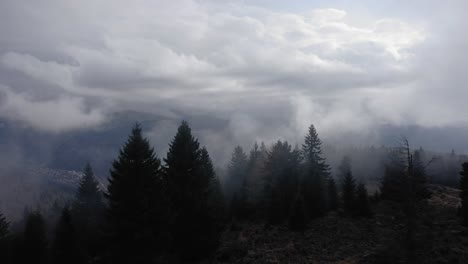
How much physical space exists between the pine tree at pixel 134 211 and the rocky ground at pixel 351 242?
317 inches

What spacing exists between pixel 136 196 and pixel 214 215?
832 cm

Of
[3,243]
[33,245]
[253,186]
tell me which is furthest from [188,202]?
[3,243]

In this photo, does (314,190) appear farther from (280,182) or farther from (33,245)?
(33,245)

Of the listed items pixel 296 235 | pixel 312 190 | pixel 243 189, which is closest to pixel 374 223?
pixel 312 190

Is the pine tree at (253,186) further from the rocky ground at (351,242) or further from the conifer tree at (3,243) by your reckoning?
the conifer tree at (3,243)

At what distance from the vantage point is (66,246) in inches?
1577

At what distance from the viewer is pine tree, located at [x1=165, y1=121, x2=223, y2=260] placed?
101ft

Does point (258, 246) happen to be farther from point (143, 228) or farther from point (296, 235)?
point (143, 228)

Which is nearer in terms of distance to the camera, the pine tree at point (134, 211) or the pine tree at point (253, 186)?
the pine tree at point (134, 211)

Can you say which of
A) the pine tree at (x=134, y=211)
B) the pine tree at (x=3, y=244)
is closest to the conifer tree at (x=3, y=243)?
the pine tree at (x=3, y=244)

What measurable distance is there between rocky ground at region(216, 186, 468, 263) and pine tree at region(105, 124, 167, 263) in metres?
8.06

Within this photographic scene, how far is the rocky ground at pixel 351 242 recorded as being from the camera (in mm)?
26586

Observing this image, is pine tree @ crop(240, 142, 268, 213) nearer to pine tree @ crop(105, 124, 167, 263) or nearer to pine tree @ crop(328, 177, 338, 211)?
pine tree @ crop(328, 177, 338, 211)

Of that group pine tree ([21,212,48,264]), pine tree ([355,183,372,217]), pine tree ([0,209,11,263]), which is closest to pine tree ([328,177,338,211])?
pine tree ([355,183,372,217])
